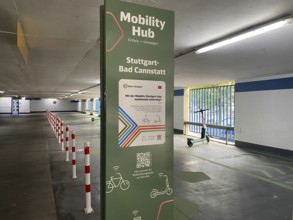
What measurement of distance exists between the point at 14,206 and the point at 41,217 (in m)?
0.67

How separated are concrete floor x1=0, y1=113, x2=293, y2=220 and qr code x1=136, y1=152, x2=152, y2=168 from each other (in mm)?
1741

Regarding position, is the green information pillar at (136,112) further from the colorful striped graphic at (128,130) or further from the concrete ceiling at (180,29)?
the concrete ceiling at (180,29)

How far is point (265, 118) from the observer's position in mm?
7559

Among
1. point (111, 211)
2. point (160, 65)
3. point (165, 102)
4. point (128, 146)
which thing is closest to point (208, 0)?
point (160, 65)

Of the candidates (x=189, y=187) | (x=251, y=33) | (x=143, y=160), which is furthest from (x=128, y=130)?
(x=189, y=187)

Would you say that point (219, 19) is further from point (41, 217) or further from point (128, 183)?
point (41, 217)

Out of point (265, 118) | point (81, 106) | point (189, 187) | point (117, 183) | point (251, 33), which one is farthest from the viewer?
point (81, 106)

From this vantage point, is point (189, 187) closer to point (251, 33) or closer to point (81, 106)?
point (251, 33)

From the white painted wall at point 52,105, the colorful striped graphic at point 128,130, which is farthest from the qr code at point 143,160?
the white painted wall at point 52,105

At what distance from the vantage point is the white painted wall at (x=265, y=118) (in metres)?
6.90

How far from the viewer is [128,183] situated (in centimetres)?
159

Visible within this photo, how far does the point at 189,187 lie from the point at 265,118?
493 centimetres

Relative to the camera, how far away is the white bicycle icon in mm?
1518

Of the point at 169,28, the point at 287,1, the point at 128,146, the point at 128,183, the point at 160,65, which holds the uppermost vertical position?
the point at 287,1
